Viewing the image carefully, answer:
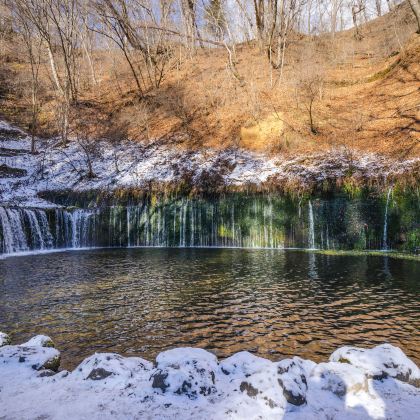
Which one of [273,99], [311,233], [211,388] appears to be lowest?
[211,388]

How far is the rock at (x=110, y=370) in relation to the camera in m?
3.66

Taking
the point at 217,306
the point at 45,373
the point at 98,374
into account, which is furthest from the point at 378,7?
the point at 45,373

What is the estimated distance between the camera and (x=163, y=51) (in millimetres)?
31156

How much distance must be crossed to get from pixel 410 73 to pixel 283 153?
911 centimetres

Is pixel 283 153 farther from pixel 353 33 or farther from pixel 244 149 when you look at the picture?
pixel 353 33

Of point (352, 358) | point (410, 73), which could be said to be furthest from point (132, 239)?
point (410, 73)

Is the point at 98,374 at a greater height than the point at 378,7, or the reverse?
the point at 378,7

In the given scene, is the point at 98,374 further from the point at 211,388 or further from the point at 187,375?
the point at 211,388

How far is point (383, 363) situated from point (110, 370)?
2.81m

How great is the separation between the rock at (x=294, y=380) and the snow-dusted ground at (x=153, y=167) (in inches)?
514

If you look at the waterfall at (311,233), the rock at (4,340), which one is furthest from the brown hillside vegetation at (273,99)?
the rock at (4,340)

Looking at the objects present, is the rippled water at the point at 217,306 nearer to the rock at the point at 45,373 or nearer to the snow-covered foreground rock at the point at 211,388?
the rock at the point at 45,373

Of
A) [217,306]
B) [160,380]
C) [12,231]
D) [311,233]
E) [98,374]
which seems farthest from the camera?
[311,233]

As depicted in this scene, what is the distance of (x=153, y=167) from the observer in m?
21.3
